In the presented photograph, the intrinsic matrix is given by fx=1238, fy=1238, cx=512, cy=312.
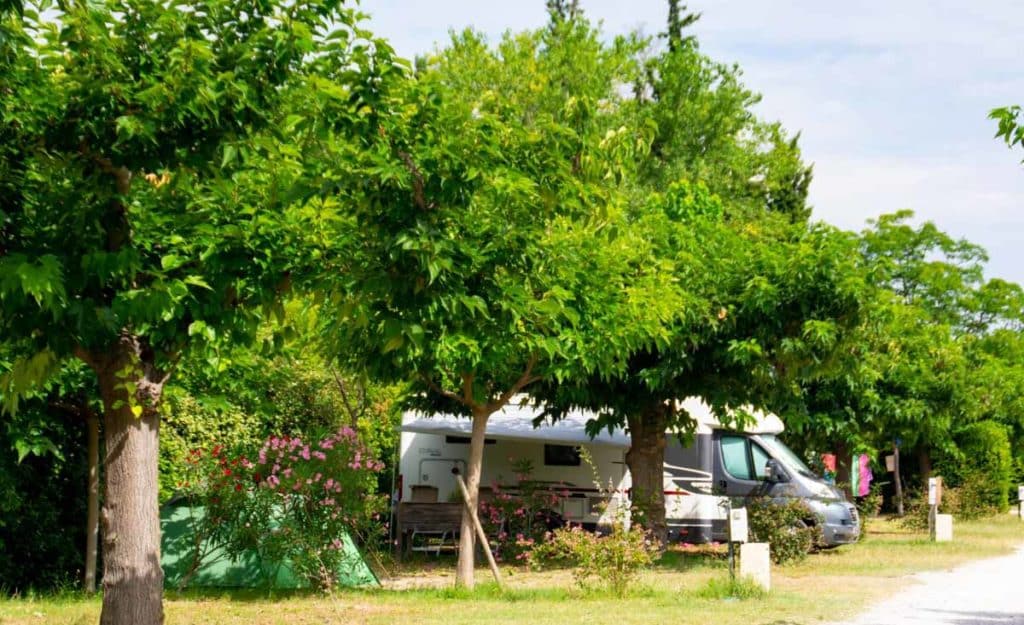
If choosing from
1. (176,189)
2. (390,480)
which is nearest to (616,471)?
(390,480)

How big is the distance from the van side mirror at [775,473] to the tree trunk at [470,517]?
7.36 meters

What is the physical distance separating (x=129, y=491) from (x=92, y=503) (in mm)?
5873

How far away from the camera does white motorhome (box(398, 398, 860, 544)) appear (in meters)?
21.4

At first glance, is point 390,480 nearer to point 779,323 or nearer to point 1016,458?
point 779,323

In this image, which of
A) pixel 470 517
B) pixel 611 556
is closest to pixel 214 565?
pixel 470 517

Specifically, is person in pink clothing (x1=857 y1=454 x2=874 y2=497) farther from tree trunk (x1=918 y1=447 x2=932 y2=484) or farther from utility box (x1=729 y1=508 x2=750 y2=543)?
utility box (x1=729 y1=508 x2=750 y2=543)

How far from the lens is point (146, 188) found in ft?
29.6

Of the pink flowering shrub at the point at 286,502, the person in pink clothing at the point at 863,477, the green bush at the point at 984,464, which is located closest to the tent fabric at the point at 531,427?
the pink flowering shrub at the point at 286,502

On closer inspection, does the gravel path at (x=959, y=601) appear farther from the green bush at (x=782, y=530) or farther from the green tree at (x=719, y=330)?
the green tree at (x=719, y=330)

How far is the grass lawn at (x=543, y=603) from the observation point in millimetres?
11391

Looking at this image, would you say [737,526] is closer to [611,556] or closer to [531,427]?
[611,556]

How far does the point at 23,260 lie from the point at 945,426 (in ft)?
79.8

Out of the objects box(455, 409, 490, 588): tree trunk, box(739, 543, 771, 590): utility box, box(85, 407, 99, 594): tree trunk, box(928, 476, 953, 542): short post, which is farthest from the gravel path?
box(85, 407, 99, 594): tree trunk

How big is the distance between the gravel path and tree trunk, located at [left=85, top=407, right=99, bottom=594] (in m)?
8.48
